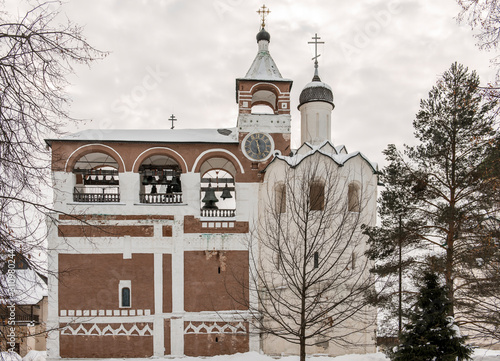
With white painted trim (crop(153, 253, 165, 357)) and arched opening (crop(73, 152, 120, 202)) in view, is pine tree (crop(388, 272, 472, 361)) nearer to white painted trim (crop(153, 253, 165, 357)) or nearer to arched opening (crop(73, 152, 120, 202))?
white painted trim (crop(153, 253, 165, 357))

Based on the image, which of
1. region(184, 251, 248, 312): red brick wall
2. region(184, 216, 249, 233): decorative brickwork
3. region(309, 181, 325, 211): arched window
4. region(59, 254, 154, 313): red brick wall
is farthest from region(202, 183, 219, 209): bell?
region(309, 181, 325, 211): arched window

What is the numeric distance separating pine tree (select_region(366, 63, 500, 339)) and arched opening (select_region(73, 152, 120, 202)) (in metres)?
12.1

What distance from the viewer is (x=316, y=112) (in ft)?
69.1

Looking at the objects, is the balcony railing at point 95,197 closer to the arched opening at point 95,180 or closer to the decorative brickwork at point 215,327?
the arched opening at point 95,180

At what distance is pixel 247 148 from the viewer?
19.2m

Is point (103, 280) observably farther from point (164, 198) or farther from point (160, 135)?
point (160, 135)

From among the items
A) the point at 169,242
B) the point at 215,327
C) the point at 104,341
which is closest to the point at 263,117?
the point at 169,242

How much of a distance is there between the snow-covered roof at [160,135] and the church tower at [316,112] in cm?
377

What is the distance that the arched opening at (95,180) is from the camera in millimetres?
18828

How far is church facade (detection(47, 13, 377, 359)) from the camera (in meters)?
17.9

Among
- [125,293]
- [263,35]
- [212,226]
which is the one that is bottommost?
[125,293]

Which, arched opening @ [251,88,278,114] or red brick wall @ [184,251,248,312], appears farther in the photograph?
arched opening @ [251,88,278,114]

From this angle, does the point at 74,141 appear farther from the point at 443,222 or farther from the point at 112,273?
the point at 443,222

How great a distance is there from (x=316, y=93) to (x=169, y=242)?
10201 mm
